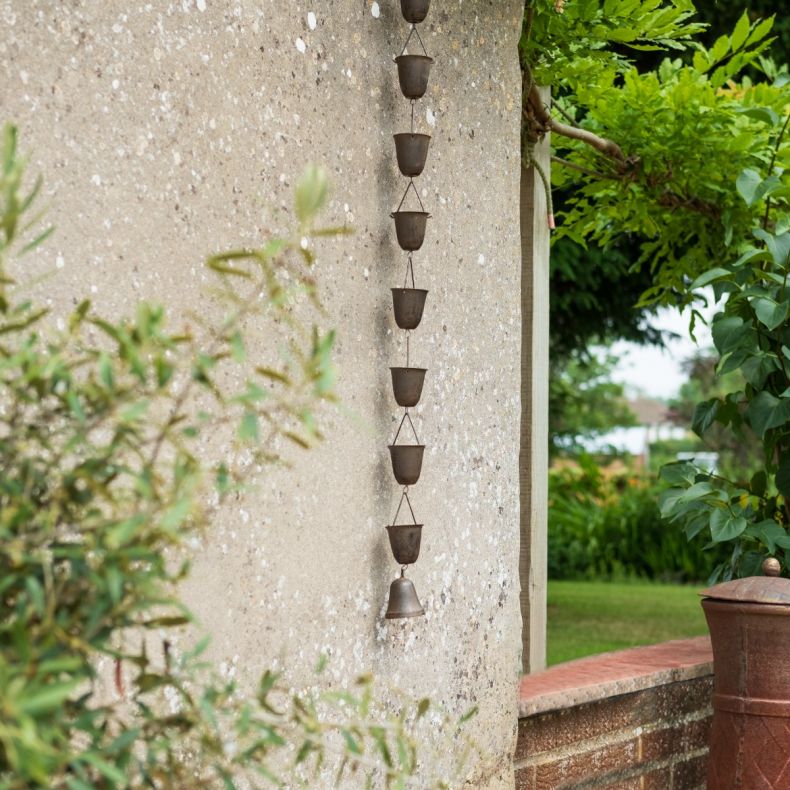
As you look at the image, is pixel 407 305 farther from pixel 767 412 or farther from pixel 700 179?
pixel 700 179

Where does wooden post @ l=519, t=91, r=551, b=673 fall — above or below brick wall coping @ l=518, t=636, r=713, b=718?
above

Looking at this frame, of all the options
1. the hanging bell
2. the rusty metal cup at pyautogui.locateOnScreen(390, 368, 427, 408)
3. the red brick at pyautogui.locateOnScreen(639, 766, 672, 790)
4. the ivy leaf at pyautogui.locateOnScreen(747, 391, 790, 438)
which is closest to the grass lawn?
the red brick at pyautogui.locateOnScreen(639, 766, 672, 790)

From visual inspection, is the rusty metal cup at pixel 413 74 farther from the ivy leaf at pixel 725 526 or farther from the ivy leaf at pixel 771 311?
the ivy leaf at pixel 725 526

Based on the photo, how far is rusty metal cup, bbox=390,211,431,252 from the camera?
95.0 inches

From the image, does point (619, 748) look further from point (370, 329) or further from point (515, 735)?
point (370, 329)

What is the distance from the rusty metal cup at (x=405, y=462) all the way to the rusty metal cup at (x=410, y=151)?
561 millimetres

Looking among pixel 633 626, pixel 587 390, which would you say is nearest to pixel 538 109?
pixel 633 626

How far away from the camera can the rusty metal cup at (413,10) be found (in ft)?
8.05

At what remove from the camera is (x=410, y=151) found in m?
2.42

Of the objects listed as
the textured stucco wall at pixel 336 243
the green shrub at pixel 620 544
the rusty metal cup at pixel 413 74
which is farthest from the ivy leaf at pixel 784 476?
the green shrub at pixel 620 544

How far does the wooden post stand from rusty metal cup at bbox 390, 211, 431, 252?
1.29 meters

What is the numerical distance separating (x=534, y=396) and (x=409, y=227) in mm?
1397

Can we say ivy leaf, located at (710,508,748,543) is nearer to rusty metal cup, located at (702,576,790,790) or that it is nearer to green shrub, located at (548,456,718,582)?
rusty metal cup, located at (702,576,790,790)

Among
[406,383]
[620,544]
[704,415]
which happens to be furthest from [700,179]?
[620,544]
